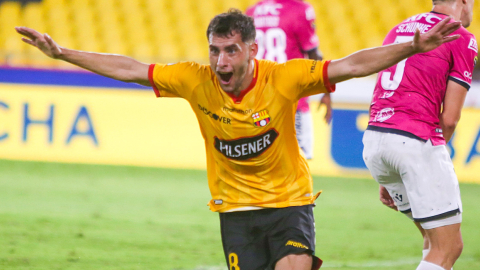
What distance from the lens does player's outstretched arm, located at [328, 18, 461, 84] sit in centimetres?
293

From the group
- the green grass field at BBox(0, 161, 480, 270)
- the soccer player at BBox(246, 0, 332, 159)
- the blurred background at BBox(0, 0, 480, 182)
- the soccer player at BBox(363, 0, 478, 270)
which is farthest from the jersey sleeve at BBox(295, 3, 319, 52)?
the blurred background at BBox(0, 0, 480, 182)

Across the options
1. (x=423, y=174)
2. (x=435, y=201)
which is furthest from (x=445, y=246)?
(x=423, y=174)

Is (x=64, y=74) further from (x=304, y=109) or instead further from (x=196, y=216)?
Result: (x=304, y=109)

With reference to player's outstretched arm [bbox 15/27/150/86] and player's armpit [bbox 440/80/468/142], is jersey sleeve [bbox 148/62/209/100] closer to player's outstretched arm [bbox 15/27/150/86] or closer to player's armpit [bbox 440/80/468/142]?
player's outstretched arm [bbox 15/27/150/86]

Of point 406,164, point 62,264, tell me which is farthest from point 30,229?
point 406,164

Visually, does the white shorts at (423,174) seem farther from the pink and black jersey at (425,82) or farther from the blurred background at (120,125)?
the blurred background at (120,125)

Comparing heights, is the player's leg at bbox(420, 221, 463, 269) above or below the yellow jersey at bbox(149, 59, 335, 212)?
below

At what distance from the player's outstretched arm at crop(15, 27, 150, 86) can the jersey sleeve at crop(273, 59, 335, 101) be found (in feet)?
2.44

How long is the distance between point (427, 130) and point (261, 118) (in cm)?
99

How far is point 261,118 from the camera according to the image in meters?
3.27

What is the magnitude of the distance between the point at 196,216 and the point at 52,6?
27.0 feet

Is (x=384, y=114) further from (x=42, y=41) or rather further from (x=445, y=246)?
(x=42, y=41)

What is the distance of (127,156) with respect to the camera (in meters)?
9.42

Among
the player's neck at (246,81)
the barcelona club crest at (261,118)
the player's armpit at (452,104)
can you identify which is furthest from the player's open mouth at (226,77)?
the player's armpit at (452,104)
